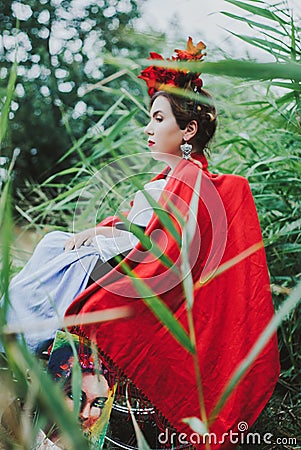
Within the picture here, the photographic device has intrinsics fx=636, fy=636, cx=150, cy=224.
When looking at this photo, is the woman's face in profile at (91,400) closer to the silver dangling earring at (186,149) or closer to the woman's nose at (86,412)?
the woman's nose at (86,412)

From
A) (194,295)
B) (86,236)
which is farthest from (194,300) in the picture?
(86,236)

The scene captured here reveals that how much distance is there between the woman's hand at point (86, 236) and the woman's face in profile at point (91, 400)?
9.3 inches

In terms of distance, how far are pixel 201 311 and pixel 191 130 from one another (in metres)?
0.33

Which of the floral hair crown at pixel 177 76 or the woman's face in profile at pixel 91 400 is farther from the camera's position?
the floral hair crown at pixel 177 76

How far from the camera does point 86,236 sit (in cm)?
116

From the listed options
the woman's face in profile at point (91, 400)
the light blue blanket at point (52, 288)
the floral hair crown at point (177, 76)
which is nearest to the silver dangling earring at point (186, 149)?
the floral hair crown at point (177, 76)

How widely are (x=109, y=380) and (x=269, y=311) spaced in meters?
0.31

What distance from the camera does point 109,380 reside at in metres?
1.08

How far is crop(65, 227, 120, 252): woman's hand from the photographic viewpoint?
1152mm

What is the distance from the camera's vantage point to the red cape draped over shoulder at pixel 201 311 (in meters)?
1.04

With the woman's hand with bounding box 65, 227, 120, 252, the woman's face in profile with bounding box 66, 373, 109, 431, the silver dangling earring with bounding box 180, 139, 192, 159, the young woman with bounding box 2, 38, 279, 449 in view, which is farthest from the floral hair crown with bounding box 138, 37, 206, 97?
the woman's face in profile with bounding box 66, 373, 109, 431

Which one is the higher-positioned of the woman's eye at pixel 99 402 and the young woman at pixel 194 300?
the young woman at pixel 194 300

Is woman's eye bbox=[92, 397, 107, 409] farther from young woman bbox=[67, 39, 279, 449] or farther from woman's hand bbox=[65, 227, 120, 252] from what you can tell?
woman's hand bbox=[65, 227, 120, 252]

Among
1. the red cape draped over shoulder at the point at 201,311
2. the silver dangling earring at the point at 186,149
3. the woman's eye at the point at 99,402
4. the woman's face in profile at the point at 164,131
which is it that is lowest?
the woman's eye at the point at 99,402
